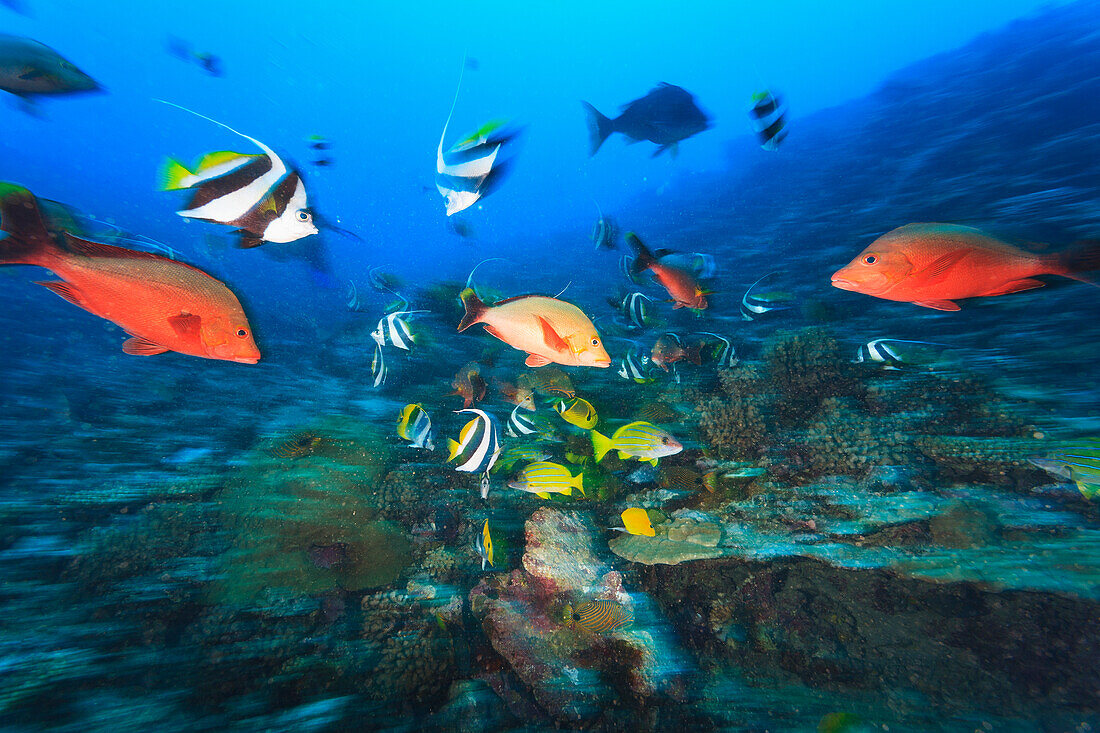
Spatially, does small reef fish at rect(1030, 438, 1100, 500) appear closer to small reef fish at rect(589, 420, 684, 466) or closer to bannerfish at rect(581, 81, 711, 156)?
small reef fish at rect(589, 420, 684, 466)

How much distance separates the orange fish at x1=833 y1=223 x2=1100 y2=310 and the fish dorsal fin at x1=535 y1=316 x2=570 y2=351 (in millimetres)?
1564

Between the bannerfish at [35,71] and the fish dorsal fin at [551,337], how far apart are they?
4.32 m

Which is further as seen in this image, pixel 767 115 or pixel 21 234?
pixel 767 115

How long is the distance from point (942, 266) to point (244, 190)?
12.4 ft

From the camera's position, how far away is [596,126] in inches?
165

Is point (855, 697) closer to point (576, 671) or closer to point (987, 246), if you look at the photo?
point (576, 671)

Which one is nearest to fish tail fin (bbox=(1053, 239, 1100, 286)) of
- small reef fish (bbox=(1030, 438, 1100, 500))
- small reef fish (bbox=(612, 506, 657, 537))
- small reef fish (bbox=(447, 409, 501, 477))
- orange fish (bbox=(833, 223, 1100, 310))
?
orange fish (bbox=(833, 223, 1100, 310))

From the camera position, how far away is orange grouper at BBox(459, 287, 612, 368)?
7.08 feet

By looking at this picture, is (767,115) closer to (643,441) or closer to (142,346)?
(643,441)

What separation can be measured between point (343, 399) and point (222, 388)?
101 inches

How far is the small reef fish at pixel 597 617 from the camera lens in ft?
11.6

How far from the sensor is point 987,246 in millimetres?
1972

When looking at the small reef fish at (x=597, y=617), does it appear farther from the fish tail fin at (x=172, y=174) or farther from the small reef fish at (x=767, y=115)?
the small reef fish at (x=767, y=115)

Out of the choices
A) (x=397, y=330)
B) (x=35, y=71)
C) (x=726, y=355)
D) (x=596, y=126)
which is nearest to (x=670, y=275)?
(x=726, y=355)
